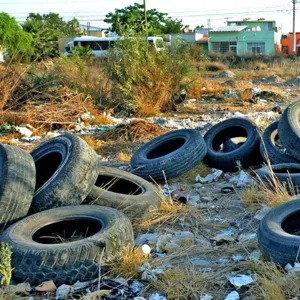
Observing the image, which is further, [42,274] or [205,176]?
[205,176]

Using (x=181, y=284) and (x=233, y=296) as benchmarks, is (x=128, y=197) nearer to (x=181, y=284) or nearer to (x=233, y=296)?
(x=181, y=284)

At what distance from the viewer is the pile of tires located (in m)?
3.80

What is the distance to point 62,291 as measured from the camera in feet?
12.0

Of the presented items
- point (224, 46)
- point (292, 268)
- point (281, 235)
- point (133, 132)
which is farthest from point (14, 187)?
point (224, 46)

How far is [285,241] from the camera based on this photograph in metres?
3.80

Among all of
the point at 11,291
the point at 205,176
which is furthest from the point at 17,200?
the point at 205,176

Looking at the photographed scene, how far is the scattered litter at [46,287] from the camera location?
3.70 meters

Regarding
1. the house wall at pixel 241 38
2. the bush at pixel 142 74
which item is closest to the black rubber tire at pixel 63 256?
the bush at pixel 142 74

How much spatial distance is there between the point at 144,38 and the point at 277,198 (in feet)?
33.8

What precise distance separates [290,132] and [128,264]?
12.0 ft

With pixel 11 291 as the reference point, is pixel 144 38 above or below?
above

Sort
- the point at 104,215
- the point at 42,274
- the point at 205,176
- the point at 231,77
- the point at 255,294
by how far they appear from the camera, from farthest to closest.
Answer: the point at 231,77
the point at 205,176
the point at 104,215
the point at 42,274
the point at 255,294

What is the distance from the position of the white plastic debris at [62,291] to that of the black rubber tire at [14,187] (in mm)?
1117

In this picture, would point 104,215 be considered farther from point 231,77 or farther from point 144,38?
point 231,77
